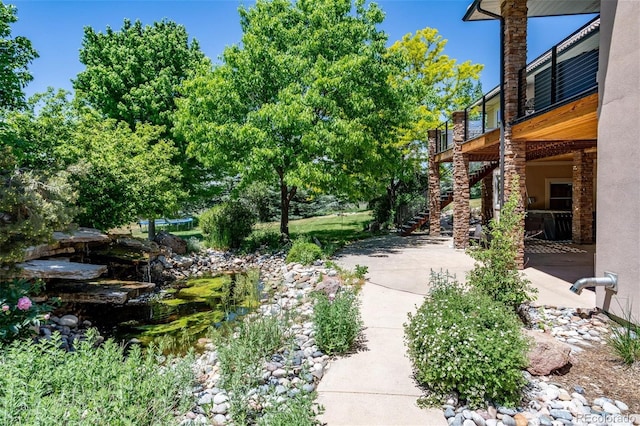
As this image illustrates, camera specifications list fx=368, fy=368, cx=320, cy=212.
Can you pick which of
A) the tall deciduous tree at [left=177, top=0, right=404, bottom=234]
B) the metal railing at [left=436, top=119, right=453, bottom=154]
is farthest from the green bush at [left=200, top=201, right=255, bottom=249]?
the metal railing at [left=436, top=119, right=453, bottom=154]

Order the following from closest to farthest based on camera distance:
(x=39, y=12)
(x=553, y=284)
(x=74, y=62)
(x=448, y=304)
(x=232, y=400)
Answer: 1. (x=232, y=400)
2. (x=448, y=304)
3. (x=553, y=284)
4. (x=39, y=12)
5. (x=74, y=62)

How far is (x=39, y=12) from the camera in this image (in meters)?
9.95

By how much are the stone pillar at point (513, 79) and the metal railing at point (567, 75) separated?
182 millimetres

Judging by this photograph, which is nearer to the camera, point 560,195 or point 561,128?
point 561,128

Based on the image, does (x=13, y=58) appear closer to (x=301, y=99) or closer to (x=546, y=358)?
(x=301, y=99)

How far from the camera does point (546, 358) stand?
418 cm

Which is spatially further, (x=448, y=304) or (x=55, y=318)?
(x=55, y=318)

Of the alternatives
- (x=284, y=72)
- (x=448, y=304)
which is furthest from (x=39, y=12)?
(x=448, y=304)

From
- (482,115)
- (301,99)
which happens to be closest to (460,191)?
(482,115)

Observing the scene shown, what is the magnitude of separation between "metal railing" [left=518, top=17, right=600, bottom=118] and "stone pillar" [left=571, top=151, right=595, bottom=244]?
135 inches

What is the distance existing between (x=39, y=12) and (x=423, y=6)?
460 inches

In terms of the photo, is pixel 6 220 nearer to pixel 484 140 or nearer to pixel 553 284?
pixel 553 284

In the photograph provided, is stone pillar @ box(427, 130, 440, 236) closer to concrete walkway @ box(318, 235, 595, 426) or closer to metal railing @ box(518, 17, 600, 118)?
metal railing @ box(518, 17, 600, 118)

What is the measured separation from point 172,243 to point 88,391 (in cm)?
1147
